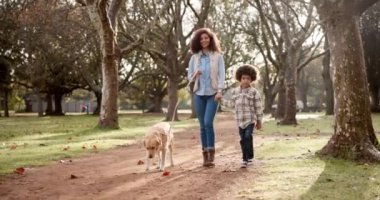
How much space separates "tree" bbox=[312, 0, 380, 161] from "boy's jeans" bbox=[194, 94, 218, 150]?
7.47 ft

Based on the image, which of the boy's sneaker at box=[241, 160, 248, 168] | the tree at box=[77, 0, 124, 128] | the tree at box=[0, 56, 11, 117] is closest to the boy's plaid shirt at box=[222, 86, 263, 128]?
the boy's sneaker at box=[241, 160, 248, 168]

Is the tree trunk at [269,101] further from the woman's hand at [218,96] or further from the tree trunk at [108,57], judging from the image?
the woman's hand at [218,96]

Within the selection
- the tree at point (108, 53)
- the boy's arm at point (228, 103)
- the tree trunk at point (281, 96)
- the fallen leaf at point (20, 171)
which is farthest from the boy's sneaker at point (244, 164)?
the tree trunk at point (281, 96)

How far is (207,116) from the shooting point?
8.38 meters

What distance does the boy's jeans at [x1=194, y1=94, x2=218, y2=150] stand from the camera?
839cm

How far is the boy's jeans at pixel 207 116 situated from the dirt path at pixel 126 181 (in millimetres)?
473

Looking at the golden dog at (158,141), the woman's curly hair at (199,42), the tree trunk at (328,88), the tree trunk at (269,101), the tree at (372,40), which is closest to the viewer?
the golden dog at (158,141)

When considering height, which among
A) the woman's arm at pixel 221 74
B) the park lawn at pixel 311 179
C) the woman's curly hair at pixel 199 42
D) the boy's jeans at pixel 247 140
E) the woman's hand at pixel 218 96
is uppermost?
the woman's curly hair at pixel 199 42

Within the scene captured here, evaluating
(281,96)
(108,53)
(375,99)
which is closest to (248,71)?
(108,53)

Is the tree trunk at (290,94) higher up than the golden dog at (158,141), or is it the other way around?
the tree trunk at (290,94)

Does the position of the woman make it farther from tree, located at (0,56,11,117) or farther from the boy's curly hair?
tree, located at (0,56,11,117)

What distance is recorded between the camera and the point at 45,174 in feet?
26.7

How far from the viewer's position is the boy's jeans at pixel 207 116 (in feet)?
27.5

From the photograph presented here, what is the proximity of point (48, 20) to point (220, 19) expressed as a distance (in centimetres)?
1887
